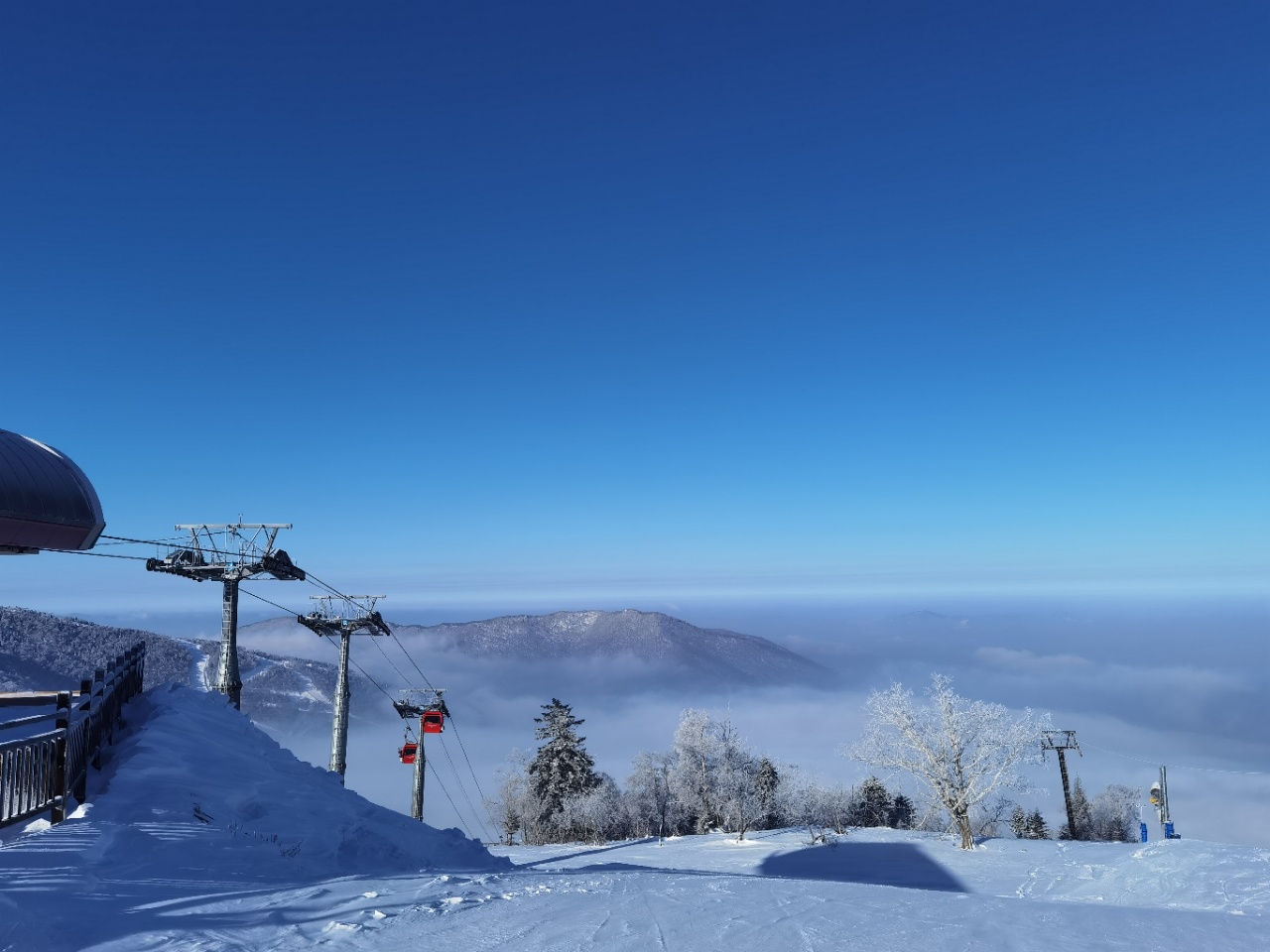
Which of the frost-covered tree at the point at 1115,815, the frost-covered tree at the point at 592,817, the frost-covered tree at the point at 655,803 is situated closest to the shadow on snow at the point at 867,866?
the frost-covered tree at the point at 655,803

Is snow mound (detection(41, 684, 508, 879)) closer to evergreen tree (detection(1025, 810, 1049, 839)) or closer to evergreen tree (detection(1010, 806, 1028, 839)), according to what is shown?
evergreen tree (detection(1010, 806, 1028, 839))

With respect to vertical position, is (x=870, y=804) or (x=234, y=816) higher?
(x=234, y=816)

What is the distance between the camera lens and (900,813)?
5975cm

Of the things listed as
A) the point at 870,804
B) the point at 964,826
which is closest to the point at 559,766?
the point at 870,804

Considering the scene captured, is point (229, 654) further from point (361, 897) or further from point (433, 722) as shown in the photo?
point (361, 897)

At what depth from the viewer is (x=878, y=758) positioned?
34906mm

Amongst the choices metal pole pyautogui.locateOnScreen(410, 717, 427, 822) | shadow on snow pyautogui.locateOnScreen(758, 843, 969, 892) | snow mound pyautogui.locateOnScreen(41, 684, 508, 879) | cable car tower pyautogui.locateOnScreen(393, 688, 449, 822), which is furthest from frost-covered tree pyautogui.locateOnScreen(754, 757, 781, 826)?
snow mound pyautogui.locateOnScreen(41, 684, 508, 879)

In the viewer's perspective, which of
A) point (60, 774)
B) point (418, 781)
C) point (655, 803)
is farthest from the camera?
point (655, 803)

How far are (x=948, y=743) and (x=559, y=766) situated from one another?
29537mm

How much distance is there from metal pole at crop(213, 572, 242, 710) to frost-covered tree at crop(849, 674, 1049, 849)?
1091 inches

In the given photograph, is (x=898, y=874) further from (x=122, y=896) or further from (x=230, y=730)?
(x=122, y=896)

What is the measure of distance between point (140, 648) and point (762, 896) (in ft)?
54.0

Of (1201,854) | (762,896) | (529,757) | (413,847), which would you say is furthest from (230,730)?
(529,757)

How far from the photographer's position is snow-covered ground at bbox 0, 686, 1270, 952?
599 cm
